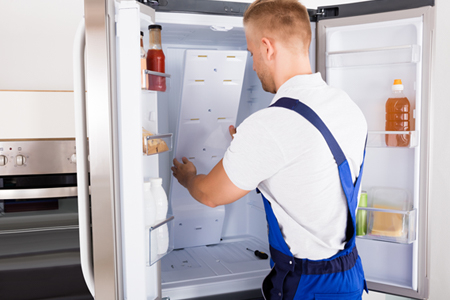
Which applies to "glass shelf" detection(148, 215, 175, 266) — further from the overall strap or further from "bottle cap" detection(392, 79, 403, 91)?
"bottle cap" detection(392, 79, 403, 91)

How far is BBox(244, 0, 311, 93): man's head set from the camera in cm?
125

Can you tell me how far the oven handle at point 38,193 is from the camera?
159 centimetres

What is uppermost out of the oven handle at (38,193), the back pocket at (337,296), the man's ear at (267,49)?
the man's ear at (267,49)

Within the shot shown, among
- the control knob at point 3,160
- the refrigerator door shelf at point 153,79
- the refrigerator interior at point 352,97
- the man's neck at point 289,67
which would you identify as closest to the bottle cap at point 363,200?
the refrigerator interior at point 352,97

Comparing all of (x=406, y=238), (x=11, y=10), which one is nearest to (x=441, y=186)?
(x=406, y=238)

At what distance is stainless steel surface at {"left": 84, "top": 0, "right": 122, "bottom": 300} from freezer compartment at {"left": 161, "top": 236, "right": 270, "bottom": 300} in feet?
1.69

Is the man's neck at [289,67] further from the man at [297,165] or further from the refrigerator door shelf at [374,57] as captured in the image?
the refrigerator door shelf at [374,57]

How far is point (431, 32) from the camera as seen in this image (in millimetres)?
1580

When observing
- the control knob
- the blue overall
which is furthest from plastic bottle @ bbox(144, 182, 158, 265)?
the control knob

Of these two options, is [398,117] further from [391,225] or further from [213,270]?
[213,270]

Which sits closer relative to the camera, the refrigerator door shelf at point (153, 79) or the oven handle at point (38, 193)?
the refrigerator door shelf at point (153, 79)

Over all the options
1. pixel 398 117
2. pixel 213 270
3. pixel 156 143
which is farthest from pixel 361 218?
pixel 156 143

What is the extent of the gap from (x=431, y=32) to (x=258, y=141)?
98cm

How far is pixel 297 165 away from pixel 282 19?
478mm
